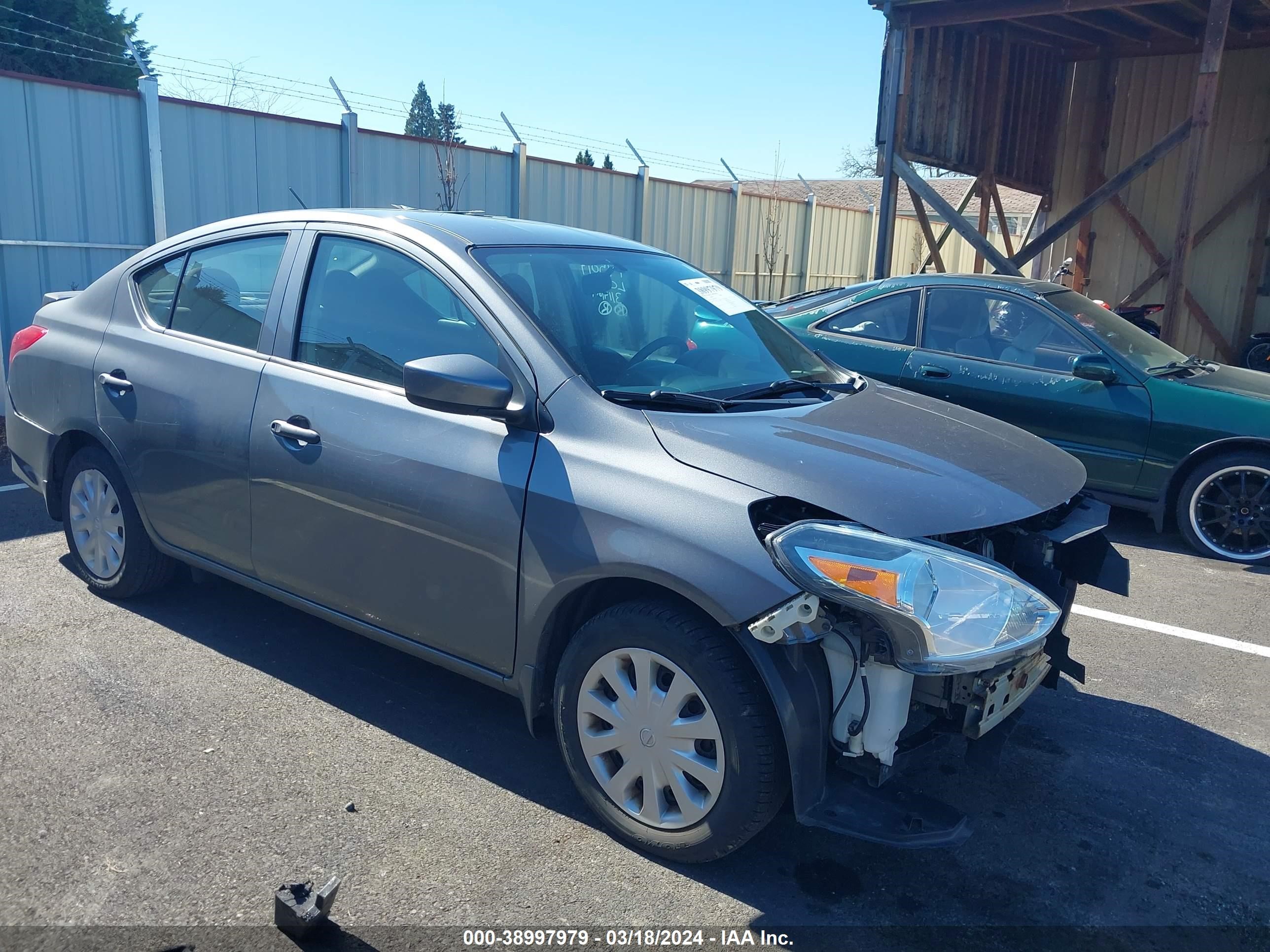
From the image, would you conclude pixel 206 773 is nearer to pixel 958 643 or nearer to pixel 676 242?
pixel 958 643

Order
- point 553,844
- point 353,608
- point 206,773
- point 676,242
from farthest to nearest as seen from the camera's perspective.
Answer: point 676,242 → point 353,608 → point 206,773 → point 553,844

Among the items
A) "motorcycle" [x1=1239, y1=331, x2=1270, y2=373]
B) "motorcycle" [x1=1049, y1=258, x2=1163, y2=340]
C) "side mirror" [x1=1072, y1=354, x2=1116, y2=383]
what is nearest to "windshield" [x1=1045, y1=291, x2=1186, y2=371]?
"side mirror" [x1=1072, y1=354, x2=1116, y2=383]

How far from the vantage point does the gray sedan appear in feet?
8.46

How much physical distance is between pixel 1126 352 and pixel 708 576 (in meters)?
4.90

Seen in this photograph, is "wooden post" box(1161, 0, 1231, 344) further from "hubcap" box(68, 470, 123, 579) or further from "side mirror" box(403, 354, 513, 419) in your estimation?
"hubcap" box(68, 470, 123, 579)

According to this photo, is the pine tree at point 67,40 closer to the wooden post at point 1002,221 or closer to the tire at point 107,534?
the wooden post at point 1002,221

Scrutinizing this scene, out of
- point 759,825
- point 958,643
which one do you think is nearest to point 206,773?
point 759,825

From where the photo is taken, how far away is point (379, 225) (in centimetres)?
354

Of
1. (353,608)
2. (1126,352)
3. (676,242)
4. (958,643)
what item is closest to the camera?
(958,643)

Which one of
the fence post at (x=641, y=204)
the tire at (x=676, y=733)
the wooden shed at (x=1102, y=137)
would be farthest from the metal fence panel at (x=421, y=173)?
the tire at (x=676, y=733)

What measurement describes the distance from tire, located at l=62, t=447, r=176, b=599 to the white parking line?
4092 millimetres

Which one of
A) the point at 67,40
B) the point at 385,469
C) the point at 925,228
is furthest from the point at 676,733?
the point at 67,40

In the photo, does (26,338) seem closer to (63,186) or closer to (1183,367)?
(63,186)

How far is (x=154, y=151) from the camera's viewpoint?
1002cm
